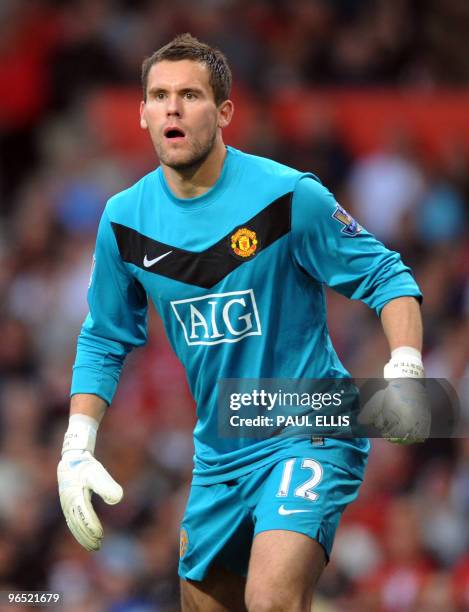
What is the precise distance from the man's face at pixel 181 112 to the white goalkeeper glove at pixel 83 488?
1.04 meters

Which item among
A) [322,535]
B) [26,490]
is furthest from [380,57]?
[322,535]

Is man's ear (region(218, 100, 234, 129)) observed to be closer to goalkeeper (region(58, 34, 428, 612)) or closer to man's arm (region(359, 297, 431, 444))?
goalkeeper (region(58, 34, 428, 612))

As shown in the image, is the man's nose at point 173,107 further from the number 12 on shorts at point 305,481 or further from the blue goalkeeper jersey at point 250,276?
the number 12 on shorts at point 305,481

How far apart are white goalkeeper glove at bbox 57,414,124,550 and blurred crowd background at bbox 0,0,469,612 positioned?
2182 mm

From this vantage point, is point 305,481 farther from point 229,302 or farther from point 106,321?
point 106,321

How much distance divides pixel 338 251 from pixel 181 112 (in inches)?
28.2

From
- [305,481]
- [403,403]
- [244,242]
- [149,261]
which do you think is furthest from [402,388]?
[149,261]

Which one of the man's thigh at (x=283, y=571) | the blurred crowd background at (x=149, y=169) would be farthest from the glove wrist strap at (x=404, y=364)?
the blurred crowd background at (x=149, y=169)

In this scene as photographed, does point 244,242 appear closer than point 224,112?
Yes

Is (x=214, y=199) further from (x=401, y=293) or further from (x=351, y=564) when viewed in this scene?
(x=351, y=564)

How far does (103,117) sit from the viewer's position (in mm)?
10383

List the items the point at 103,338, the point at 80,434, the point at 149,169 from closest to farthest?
1. the point at 80,434
2. the point at 103,338
3. the point at 149,169

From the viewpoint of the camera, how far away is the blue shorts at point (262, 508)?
414cm

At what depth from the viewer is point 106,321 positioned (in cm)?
475
